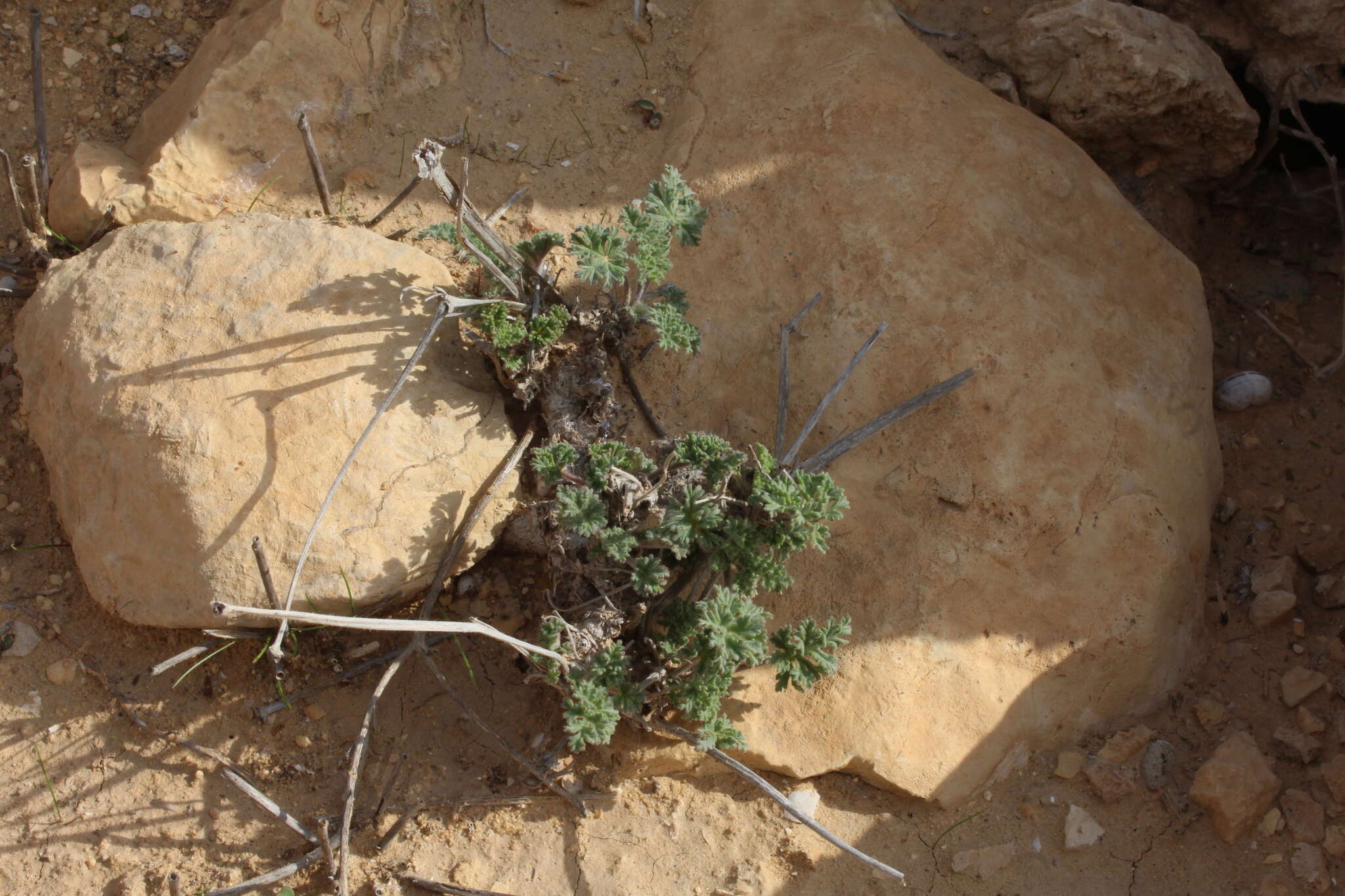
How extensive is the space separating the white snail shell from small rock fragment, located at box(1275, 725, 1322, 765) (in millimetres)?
1353

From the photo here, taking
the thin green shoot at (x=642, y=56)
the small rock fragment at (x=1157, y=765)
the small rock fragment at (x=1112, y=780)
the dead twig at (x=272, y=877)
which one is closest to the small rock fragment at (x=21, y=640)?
the dead twig at (x=272, y=877)

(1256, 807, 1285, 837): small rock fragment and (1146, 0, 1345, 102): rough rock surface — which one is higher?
(1146, 0, 1345, 102): rough rock surface

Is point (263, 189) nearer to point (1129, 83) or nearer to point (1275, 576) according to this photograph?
point (1129, 83)

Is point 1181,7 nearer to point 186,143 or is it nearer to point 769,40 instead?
point 769,40

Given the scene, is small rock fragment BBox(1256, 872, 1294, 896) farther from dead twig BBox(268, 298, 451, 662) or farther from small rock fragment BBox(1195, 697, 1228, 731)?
dead twig BBox(268, 298, 451, 662)

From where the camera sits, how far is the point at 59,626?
346cm

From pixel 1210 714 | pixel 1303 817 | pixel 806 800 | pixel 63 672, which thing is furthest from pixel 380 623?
pixel 1303 817

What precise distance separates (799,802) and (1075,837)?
83cm

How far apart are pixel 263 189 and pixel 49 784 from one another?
2.06 m

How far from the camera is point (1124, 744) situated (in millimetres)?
3365

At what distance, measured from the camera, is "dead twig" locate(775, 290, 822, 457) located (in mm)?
3316

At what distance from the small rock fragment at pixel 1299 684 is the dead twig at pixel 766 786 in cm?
140

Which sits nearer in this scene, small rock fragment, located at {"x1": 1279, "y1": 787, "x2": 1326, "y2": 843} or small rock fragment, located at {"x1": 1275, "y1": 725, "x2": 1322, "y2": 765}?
small rock fragment, located at {"x1": 1279, "y1": 787, "x2": 1326, "y2": 843}

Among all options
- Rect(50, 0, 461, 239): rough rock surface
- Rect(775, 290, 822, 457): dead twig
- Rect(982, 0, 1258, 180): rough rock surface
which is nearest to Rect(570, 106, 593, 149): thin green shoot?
Rect(50, 0, 461, 239): rough rock surface
